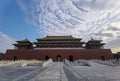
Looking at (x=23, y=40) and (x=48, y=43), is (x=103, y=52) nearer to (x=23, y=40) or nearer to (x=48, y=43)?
(x=48, y=43)

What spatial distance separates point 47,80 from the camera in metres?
7.94

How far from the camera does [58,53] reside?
38625mm

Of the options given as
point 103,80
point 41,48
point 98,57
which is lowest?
point 103,80

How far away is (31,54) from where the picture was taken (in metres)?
37.8

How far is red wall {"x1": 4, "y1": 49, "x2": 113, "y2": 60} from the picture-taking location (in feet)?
123

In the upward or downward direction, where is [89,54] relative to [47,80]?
upward

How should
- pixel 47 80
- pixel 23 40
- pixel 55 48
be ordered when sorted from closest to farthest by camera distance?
pixel 47 80 → pixel 55 48 → pixel 23 40

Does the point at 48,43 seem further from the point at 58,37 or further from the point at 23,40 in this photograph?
the point at 23,40

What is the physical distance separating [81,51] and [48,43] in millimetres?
8077

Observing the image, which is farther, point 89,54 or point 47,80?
point 89,54

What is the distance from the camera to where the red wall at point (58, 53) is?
3756cm

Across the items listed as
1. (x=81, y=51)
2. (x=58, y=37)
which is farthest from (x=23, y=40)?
(x=81, y=51)

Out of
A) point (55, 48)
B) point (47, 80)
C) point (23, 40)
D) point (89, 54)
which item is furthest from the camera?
point (23, 40)

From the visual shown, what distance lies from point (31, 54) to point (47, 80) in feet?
99.6
